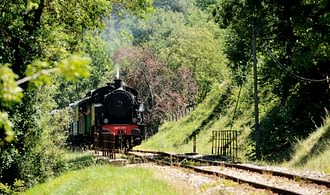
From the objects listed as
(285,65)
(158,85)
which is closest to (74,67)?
(285,65)

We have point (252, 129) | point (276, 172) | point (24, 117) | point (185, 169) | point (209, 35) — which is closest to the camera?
point (276, 172)

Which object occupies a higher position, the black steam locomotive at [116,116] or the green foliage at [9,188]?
the black steam locomotive at [116,116]

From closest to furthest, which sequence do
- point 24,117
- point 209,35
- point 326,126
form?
1. point 24,117
2. point 326,126
3. point 209,35

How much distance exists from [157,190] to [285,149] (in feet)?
44.5

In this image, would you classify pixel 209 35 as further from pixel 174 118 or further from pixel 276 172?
pixel 276 172

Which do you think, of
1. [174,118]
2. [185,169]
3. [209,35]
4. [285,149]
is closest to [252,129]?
[285,149]

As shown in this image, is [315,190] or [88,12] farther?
[88,12]

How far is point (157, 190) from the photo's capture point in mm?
11258

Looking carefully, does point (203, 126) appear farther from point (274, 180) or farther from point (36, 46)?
point (274, 180)

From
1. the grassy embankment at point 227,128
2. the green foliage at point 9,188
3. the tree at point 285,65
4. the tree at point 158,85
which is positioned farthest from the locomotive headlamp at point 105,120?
the tree at point 158,85

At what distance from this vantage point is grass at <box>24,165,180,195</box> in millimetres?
11594

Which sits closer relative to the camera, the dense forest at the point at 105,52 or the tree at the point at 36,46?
the tree at the point at 36,46

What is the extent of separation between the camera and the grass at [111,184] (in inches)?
456

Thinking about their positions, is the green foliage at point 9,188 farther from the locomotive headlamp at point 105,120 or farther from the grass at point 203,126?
the grass at point 203,126
